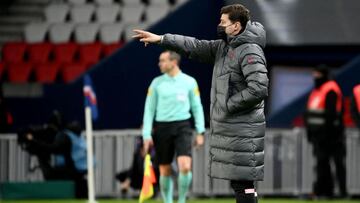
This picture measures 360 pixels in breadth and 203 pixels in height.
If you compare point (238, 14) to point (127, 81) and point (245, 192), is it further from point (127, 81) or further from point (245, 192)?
point (127, 81)

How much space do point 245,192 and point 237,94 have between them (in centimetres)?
83

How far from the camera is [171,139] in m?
15.2

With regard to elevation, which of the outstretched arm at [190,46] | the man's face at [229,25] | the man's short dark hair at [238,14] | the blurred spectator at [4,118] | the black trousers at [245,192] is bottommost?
the black trousers at [245,192]

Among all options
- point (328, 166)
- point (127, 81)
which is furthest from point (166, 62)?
point (127, 81)

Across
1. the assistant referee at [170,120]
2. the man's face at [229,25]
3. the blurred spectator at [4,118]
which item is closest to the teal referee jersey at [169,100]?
the assistant referee at [170,120]

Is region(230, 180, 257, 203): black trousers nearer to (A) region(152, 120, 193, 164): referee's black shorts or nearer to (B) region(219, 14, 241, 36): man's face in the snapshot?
(B) region(219, 14, 241, 36): man's face

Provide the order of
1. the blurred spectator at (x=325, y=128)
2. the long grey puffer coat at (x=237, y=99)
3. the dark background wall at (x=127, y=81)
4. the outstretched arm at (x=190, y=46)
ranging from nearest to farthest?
the long grey puffer coat at (x=237, y=99), the outstretched arm at (x=190, y=46), the blurred spectator at (x=325, y=128), the dark background wall at (x=127, y=81)

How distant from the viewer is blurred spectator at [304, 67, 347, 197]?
1888cm

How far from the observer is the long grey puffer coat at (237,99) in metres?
10.3

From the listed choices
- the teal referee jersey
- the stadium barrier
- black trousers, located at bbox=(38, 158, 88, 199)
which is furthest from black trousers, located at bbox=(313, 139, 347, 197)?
the teal referee jersey

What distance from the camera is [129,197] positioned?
20203 millimetres

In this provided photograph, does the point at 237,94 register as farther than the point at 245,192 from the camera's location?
No

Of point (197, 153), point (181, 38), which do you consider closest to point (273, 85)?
point (197, 153)

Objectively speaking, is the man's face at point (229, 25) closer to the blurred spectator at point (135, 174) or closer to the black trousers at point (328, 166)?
the black trousers at point (328, 166)
